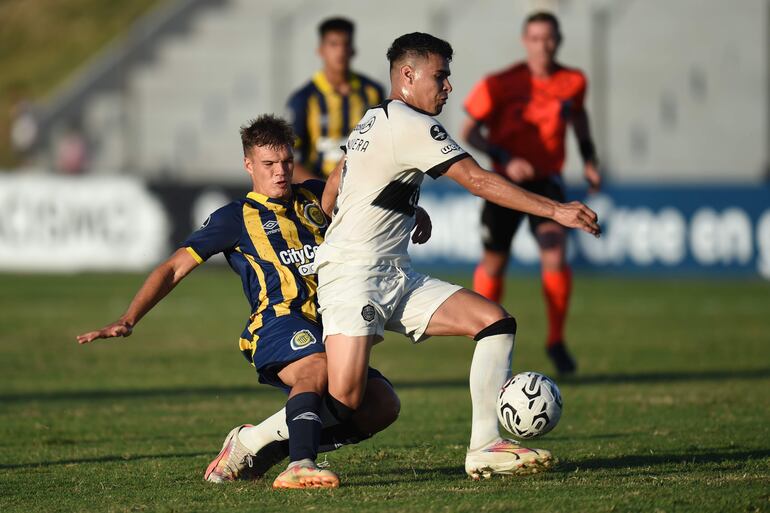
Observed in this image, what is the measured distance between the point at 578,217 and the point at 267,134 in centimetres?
159

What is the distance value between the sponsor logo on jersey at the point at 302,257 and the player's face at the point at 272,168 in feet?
0.91

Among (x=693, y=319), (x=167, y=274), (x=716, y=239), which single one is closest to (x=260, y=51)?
(x=716, y=239)

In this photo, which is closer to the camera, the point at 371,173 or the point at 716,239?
the point at 371,173

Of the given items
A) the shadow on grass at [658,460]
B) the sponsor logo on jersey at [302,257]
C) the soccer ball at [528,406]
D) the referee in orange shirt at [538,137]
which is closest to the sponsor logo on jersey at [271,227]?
the sponsor logo on jersey at [302,257]

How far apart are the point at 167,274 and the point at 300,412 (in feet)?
2.85

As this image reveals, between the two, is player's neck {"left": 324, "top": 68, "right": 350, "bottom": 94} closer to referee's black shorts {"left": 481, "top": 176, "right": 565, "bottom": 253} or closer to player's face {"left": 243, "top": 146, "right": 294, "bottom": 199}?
referee's black shorts {"left": 481, "top": 176, "right": 565, "bottom": 253}

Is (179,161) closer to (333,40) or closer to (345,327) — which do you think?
(333,40)

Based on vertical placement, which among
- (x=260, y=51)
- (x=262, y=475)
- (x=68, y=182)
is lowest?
(x=262, y=475)

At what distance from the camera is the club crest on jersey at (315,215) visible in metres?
6.25

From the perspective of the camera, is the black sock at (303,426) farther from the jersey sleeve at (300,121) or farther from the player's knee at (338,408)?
the jersey sleeve at (300,121)

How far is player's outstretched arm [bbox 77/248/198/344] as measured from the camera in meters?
5.59

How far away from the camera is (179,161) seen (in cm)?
2691

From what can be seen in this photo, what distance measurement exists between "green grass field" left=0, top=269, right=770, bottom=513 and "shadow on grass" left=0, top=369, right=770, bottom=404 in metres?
0.02

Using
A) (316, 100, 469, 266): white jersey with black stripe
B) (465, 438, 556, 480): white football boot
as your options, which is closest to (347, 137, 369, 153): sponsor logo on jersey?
(316, 100, 469, 266): white jersey with black stripe
